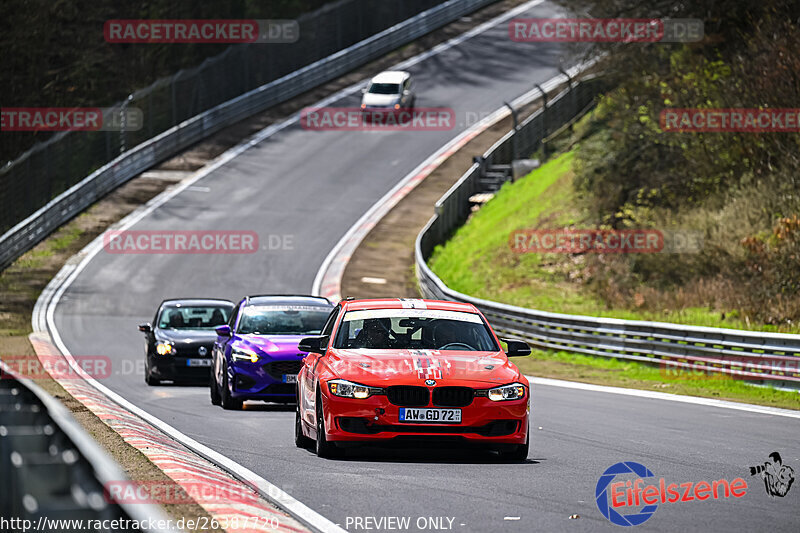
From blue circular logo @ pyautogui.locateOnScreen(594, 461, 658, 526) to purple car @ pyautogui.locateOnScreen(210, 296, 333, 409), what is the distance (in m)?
6.95

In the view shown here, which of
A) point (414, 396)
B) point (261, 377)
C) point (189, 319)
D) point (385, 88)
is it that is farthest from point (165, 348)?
point (385, 88)

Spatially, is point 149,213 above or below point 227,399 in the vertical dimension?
below

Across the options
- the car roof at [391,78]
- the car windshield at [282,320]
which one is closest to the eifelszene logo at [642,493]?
the car windshield at [282,320]

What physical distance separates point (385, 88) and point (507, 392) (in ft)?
151

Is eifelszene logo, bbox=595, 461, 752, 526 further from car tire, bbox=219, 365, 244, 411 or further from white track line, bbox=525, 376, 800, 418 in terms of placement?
car tire, bbox=219, 365, 244, 411

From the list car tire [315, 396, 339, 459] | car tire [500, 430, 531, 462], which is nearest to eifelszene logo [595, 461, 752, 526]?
car tire [500, 430, 531, 462]

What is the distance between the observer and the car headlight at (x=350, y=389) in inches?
433

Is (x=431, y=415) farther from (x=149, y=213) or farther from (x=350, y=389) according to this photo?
(x=149, y=213)

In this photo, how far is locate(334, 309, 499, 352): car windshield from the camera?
1217 cm

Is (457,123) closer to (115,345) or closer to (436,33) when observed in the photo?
(436,33)

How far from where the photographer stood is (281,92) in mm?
60875

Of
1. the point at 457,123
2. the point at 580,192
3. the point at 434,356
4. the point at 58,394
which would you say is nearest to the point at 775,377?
the point at 434,356

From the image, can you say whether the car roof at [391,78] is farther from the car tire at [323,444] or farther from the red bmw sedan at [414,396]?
the car tire at [323,444]

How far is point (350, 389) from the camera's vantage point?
1108cm
